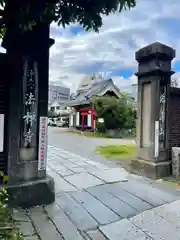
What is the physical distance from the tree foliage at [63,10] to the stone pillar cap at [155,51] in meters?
3.53

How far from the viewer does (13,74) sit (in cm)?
353

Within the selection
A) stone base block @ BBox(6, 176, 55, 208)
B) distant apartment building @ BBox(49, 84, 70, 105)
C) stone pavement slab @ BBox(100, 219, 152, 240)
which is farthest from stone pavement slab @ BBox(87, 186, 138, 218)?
distant apartment building @ BBox(49, 84, 70, 105)

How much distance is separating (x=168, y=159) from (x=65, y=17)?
15.6ft

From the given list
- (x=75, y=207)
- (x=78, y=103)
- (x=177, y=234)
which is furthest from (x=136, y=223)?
(x=78, y=103)

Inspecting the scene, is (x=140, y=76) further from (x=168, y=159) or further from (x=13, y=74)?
(x=13, y=74)

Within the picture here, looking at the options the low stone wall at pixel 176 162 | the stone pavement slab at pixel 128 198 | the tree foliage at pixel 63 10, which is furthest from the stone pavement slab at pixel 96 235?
the low stone wall at pixel 176 162

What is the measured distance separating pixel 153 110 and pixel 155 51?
54.4 inches

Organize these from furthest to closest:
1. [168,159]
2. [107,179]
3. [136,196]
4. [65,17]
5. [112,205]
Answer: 1. [168,159]
2. [107,179]
3. [136,196]
4. [112,205]
5. [65,17]

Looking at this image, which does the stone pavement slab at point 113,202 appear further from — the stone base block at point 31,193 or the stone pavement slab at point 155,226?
the stone base block at point 31,193

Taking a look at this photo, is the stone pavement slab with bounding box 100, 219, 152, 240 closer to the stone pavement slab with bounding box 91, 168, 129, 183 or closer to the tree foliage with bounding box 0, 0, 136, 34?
the stone pavement slab with bounding box 91, 168, 129, 183

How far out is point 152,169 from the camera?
5.45 metres

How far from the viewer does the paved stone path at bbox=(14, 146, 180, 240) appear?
9.50 ft

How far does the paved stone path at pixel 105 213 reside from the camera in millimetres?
2896

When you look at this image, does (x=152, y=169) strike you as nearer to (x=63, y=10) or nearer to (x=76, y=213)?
(x=76, y=213)
